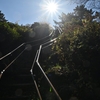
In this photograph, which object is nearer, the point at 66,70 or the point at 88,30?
the point at 66,70

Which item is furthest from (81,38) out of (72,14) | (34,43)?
(72,14)

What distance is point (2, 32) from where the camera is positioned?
10.8 metres

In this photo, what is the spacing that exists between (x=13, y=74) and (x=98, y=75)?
345 centimetres

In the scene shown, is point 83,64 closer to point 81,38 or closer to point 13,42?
point 81,38

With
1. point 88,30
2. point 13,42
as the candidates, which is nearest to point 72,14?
point 13,42

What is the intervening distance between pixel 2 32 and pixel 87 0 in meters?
6.10

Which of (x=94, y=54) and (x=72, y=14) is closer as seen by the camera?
(x=94, y=54)

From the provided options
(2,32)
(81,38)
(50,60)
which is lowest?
(50,60)

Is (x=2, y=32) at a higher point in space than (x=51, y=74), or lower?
higher

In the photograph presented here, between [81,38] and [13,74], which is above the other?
[81,38]

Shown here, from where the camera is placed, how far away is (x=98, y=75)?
539 centimetres

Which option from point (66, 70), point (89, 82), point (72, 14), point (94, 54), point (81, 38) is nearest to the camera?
point (89, 82)

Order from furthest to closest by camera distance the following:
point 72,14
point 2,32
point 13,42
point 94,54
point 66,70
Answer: point 72,14
point 13,42
point 2,32
point 66,70
point 94,54

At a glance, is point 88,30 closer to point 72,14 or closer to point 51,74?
point 51,74
